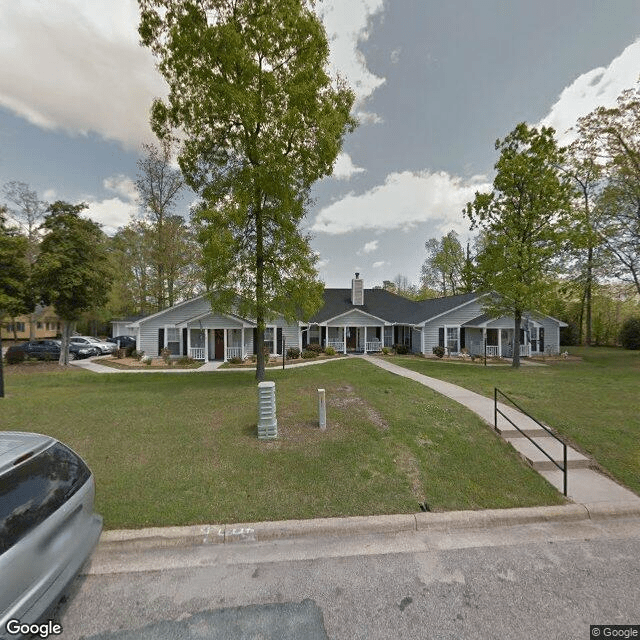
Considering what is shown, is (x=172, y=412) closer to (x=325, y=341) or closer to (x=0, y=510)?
(x=0, y=510)

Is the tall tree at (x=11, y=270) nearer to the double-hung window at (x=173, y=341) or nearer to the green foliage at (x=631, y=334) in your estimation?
the double-hung window at (x=173, y=341)

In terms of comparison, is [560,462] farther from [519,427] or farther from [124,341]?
[124,341]

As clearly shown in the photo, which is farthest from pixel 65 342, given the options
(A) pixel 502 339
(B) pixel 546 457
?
(A) pixel 502 339

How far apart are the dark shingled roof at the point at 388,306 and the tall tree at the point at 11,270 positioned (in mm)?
17333

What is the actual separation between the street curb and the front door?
19521 mm

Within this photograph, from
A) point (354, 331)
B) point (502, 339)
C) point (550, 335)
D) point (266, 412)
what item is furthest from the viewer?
point (354, 331)

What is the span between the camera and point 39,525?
8.48ft

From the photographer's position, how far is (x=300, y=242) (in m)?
11.5

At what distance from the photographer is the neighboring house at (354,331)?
72.5ft

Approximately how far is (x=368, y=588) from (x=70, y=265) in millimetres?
20488

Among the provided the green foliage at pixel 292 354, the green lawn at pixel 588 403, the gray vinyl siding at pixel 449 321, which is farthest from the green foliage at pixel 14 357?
the gray vinyl siding at pixel 449 321

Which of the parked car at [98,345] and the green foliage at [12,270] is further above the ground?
the green foliage at [12,270]

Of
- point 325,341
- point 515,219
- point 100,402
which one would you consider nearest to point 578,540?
point 100,402

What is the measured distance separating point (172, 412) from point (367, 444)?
5439mm
